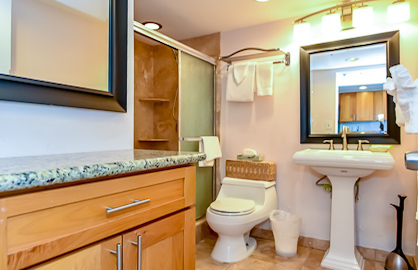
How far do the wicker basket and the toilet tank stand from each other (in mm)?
48

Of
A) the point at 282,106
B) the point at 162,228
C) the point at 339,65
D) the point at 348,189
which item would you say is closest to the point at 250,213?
the point at 348,189

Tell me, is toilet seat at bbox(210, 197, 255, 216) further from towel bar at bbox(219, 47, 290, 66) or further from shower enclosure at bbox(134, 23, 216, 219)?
towel bar at bbox(219, 47, 290, 66)

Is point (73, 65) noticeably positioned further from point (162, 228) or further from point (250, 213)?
point (250, 213)

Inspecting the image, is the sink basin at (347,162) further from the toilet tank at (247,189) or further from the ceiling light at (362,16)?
the ceiling light at (362,16)

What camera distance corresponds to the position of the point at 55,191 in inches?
25.4

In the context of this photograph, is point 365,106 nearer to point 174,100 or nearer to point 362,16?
point 362,16

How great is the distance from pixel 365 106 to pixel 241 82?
44.0 inches

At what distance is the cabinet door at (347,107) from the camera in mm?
2344

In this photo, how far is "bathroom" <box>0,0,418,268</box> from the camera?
1044mm

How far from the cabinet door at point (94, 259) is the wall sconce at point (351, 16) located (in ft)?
7.61

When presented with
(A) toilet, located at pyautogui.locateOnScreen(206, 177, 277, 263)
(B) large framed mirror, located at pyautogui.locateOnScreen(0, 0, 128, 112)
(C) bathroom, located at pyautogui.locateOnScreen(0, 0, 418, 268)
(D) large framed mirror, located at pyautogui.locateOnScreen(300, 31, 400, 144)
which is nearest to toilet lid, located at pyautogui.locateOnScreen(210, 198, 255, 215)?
(A) toilet, located at pyautogui.locateOnScreen(206, 177, 277, 263)

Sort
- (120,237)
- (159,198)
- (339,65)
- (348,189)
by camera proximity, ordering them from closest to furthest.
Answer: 1. (120,237)
2. (159,198)
3. (348,189)
4. (339,65)

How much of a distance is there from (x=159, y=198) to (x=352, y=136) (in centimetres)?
197

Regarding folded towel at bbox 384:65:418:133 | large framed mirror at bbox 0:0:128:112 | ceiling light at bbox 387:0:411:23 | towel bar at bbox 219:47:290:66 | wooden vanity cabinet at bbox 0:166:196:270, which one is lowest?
wooden vanity cabinet at bbox 0:166:196:270
